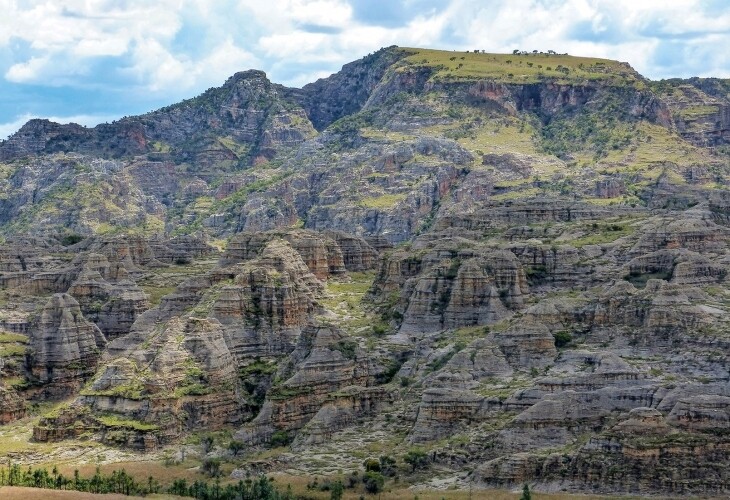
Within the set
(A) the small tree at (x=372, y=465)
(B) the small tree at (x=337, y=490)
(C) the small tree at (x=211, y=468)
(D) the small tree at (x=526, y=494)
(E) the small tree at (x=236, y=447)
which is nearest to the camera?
(D) the small tree at (x=526, y=494)

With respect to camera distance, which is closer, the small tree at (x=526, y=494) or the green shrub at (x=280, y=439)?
the small tree at (x=526, y=494)

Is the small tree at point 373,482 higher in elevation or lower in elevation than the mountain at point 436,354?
lower

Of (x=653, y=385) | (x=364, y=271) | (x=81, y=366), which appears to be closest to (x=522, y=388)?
(x=653, y=385)

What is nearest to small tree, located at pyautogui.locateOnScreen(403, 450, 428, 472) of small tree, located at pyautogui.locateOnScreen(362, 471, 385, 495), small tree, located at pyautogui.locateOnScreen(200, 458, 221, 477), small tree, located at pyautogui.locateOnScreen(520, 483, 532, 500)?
small tree, located at pyautogui.locateOnScreen(362, 471, 385, 495)

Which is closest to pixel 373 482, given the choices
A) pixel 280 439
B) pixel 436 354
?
pixel 280 439

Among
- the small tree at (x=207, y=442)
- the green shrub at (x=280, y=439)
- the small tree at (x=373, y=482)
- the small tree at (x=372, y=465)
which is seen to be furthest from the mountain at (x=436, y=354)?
the small tree at (x=373, y=482)

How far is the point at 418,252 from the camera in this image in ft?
515

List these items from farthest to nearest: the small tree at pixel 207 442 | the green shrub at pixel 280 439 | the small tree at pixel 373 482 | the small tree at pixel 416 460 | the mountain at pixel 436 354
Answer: the small tree at pixel 207 442
the green shrub at pixel 280 439
the small tree at pixel 416 460
the small tree at pixel 373 482
the mountain at pixel 436 354

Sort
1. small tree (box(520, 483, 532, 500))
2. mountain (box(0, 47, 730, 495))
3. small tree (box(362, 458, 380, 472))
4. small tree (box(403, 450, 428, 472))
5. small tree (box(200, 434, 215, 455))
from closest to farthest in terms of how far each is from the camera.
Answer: small tree (box(520, 483, 532, 500)) → mountain (box(0, 47, 730, 495)) → small tree (box(403, 450, 428, 472)) → small tree (box(362, 458, 380, 472)) → small tree (box(200, 434, 215, 455))

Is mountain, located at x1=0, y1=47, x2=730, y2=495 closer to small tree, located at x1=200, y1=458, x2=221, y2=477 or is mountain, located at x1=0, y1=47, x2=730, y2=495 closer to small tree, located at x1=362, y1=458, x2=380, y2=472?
small tree, located at x1=362, y1=458, x2=380, y2=472

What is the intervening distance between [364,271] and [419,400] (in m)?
67.7

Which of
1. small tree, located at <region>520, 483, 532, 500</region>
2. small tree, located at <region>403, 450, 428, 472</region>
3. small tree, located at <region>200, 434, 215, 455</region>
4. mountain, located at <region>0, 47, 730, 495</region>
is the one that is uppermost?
mountain, located at <region>0, 47, 730, 495</region>

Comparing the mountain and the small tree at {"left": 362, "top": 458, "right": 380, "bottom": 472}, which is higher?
the mountain

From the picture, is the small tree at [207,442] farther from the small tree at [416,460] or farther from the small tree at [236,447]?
the small tree at [416,460]
